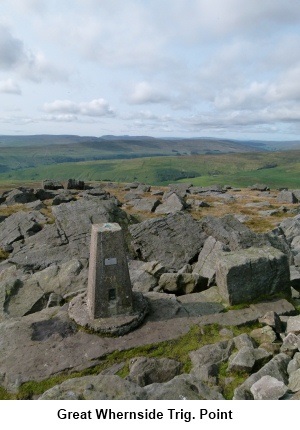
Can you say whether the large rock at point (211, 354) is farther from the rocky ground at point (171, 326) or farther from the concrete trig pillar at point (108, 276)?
the concrete trig pillar at point (108, 276)

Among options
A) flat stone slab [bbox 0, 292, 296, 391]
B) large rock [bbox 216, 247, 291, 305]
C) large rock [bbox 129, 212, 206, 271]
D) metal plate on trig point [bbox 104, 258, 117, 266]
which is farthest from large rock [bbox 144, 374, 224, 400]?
large rock [bbox 129, 212, 206, 271]

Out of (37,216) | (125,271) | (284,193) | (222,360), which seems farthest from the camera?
(284,193)

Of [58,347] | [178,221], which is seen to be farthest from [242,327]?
[178,221]

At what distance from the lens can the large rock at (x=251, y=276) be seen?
1577cm

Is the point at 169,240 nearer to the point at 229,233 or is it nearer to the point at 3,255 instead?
the point at 229,233

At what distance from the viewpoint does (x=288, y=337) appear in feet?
40.8

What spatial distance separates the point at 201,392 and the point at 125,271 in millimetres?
5879

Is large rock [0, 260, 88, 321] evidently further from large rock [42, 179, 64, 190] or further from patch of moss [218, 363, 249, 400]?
large rock [42, 179, 64, 190]

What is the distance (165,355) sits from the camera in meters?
12.7

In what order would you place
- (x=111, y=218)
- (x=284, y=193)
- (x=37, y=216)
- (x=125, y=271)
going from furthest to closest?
(x=284, y=193) → (x=37, y=216) → (x=111, y=218) → (x=125, y=271)

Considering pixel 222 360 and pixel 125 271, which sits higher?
pixel 125 271
